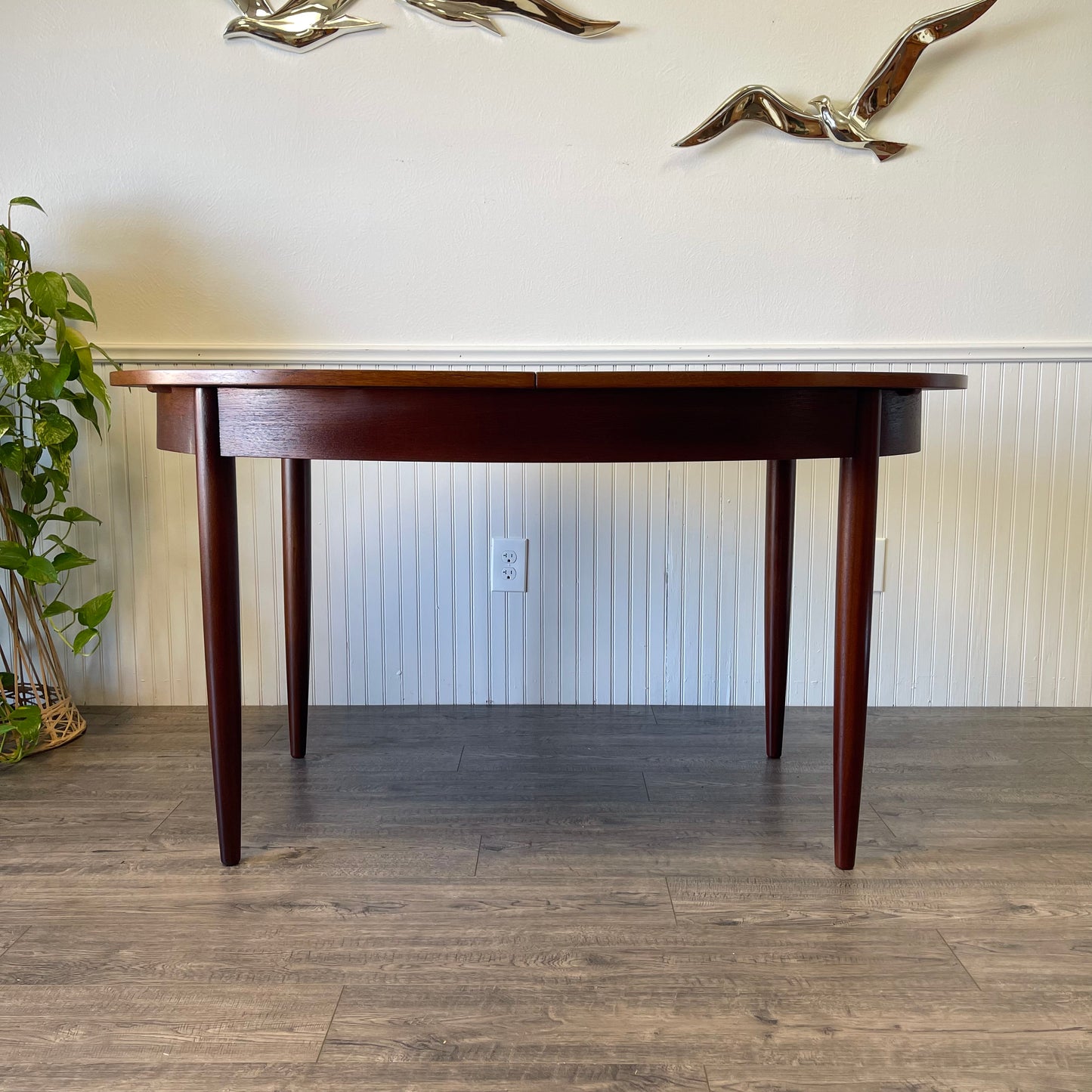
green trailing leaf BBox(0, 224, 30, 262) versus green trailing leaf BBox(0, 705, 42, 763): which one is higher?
green trailing leaf BBox(0, 224, 30, 262)

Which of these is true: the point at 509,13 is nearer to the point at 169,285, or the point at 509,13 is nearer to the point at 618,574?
the point at 169,285

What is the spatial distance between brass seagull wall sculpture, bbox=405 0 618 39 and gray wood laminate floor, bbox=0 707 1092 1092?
127cm

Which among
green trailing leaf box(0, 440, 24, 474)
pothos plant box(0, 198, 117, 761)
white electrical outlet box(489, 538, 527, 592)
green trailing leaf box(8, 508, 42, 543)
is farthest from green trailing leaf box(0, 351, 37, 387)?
white electrical outlet box(489, 538, 527, 592)

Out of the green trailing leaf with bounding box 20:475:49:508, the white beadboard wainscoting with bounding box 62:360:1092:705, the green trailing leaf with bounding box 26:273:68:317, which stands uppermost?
the green trailing leaf with bounding box 26:273:68:317

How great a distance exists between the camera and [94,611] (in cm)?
142

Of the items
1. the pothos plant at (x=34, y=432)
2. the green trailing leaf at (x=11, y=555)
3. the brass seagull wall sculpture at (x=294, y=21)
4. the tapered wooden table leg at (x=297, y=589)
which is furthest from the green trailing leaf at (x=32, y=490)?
the brass seagull wall sculpture at (x=294, y=21)

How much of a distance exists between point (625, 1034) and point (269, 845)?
56 cm

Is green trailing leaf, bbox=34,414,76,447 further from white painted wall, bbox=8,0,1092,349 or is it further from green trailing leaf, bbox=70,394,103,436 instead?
white painted wall, bbox=8,0,1092,349

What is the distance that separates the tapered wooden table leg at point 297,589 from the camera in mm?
1383

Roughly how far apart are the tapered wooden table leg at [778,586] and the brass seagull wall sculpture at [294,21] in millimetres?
1096

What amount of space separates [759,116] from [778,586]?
0.86 meters

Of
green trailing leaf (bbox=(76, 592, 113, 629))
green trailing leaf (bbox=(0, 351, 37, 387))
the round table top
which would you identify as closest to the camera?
the round table top

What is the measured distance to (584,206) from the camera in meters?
1.60

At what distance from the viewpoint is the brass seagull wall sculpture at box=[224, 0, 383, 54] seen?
1543 millimetres
